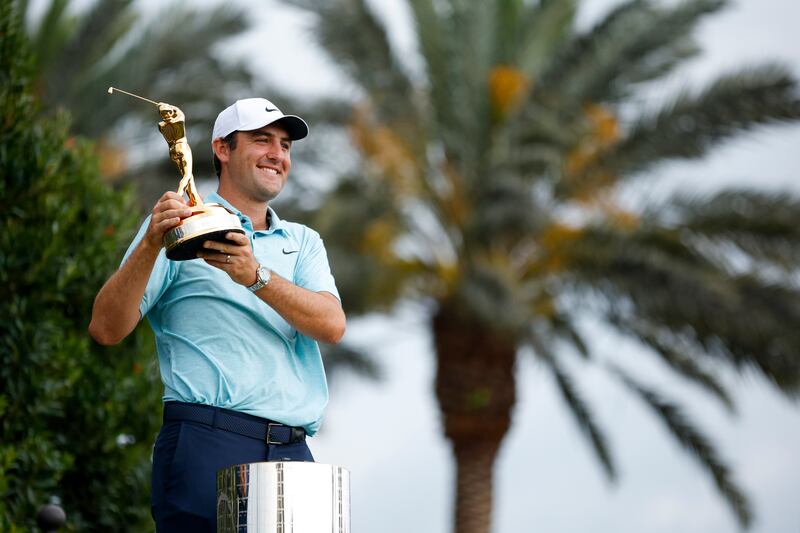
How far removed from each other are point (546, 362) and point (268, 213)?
12862mm

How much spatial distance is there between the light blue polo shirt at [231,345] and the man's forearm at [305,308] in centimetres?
15

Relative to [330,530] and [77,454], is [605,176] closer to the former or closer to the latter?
[77,454]

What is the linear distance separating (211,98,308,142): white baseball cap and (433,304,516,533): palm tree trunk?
40.9ft

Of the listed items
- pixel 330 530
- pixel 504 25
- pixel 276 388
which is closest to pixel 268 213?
pixel 276 388

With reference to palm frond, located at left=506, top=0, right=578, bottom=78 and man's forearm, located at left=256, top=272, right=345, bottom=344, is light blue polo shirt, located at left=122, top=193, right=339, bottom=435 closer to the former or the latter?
man's forearm, located at left=256, top=272, right=345, bottom=344

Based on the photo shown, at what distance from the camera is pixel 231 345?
4.49m

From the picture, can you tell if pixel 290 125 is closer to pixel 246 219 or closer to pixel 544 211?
pixel 246 219

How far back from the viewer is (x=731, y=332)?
619 inches

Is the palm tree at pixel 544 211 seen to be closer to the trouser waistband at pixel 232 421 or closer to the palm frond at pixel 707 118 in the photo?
the palm frond at pixel 707 118

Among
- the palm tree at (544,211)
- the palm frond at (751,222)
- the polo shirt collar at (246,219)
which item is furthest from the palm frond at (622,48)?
the polo shirt collar at (246,219)

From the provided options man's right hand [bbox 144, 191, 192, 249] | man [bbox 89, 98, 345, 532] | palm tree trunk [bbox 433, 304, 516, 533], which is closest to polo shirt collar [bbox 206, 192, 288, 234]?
man [bbox 89, 98, 345, 532]

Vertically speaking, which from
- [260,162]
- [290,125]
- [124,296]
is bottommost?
[124,296]

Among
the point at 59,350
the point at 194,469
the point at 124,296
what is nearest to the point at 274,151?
the point at 124,296

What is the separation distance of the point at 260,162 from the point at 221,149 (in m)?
0.17
